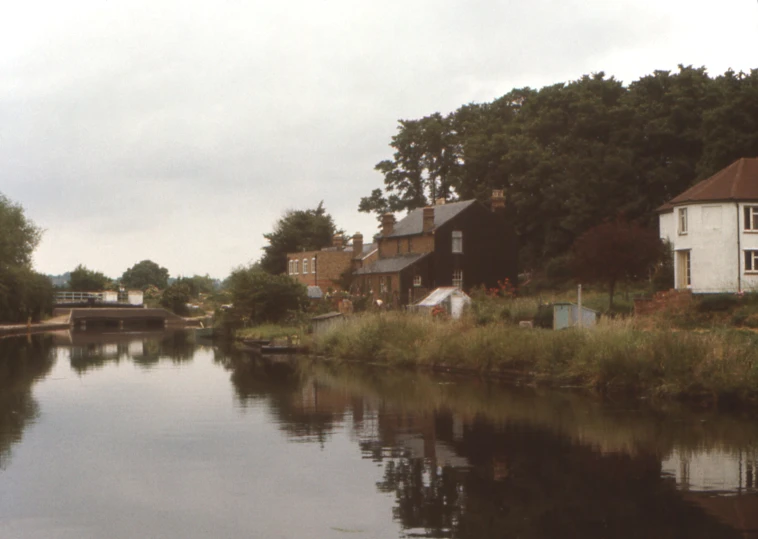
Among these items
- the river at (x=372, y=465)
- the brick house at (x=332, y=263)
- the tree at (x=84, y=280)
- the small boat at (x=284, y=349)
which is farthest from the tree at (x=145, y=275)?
the river at (x=372, y=465)

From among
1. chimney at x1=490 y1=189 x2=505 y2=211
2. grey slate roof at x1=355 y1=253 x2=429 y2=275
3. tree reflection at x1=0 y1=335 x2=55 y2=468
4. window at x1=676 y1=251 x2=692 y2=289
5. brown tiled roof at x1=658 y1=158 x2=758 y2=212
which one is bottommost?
tree reflection at x1=0 y1=335 x2=55 y2=468

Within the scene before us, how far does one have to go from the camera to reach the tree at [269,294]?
58375mm

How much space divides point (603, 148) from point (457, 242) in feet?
39.5

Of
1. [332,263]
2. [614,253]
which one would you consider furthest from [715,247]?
[332,263]

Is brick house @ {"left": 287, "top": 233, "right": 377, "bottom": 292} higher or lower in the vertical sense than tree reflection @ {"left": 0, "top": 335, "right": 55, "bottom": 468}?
higher

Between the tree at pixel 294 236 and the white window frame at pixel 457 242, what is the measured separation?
29.8 m

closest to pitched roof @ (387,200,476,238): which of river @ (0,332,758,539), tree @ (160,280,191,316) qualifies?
tree @ (160,280,191,316)

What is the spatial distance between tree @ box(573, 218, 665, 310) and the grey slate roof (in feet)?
75.5

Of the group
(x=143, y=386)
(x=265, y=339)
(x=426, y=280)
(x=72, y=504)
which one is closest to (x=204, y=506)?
(x=72, y=504)

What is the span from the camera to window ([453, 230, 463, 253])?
2613 inches

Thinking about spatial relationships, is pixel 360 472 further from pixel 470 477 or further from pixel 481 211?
pixel 481 211

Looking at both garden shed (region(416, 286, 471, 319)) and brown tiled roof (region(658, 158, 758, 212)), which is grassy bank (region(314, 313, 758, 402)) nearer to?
garden shed (region(416, 286, 471, 319))

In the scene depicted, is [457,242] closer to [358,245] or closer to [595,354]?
[358,245]

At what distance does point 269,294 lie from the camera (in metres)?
58.5
